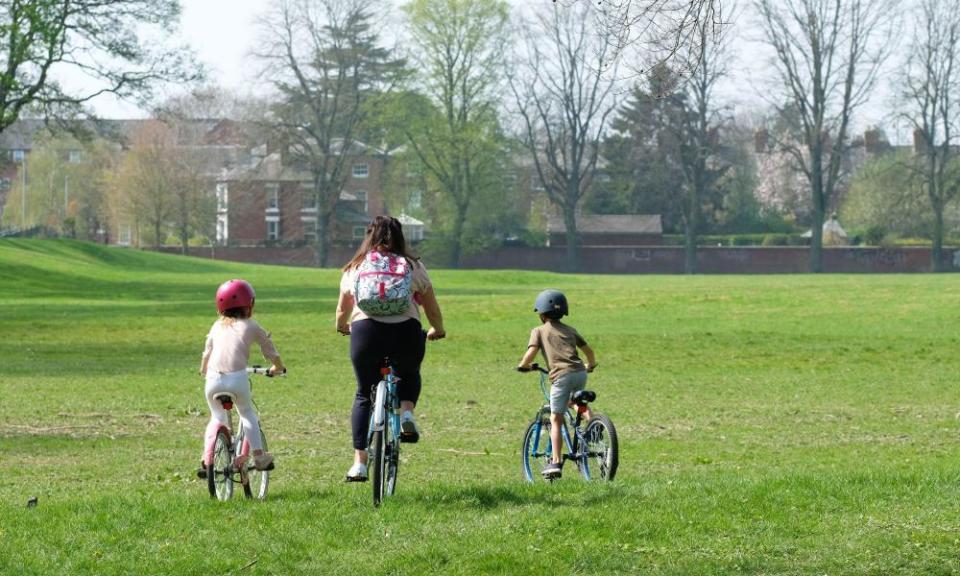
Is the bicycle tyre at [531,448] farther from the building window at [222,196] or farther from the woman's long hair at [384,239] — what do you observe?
the building window at [222,196]

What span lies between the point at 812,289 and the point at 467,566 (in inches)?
2043

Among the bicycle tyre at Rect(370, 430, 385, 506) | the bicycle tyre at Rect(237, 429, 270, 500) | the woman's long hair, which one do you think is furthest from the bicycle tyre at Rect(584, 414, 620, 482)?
the woman's long hair

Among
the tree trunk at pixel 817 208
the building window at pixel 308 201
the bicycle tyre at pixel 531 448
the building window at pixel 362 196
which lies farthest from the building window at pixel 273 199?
the bicycle tyre at pixel 531 448

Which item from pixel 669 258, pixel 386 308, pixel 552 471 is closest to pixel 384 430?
pixel 386 308

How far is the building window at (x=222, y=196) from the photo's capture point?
390 ft

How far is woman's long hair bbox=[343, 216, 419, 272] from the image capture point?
30.5 feet

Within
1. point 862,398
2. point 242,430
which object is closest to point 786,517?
point 242,430

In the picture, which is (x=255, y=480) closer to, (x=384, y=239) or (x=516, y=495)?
(x=516, y=495)

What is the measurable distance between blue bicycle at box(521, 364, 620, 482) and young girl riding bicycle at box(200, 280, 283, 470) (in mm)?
2278

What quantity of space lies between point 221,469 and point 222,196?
11396cm

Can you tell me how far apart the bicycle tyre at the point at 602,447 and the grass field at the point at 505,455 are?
283 mm

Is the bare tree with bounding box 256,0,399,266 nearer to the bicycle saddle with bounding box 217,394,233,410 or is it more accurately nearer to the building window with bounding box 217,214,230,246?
the building window with bounding box 217,214,230,246

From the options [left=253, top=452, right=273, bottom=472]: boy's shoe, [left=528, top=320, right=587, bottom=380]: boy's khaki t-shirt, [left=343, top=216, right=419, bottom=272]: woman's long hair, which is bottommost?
[left=253, top=452, right=273, bottom=472]: boy's shoe

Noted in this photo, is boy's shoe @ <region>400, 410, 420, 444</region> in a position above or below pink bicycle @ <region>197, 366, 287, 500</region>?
above
